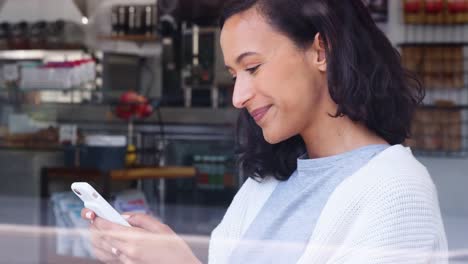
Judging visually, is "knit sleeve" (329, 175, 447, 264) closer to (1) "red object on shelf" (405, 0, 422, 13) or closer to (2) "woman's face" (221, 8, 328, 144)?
(2) "woman's face" (221, 8, 328, 144)

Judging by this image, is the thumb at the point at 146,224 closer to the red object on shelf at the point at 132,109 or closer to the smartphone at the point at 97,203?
the smartphone at the point at 97,203

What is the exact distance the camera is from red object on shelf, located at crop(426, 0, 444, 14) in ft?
12.5

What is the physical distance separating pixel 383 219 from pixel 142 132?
304 cm

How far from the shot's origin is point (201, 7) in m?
4.59

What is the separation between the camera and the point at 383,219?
898 millimetres

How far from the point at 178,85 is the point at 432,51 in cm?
186

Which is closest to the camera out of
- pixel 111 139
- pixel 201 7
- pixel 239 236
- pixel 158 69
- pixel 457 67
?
pixel 239 236

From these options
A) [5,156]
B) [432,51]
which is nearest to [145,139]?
[5,156]

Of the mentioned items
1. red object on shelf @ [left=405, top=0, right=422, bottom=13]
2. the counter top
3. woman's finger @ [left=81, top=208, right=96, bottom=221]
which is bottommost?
the counter top

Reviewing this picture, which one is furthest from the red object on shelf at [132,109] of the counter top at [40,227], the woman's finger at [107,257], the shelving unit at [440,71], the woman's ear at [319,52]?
the woman's ear at [319,52]

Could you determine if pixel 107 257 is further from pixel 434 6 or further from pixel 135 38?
pixel 135 38

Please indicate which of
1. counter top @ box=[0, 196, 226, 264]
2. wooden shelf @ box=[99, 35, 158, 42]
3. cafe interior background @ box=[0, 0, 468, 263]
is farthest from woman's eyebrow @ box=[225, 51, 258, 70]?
wooden shelf @ box=[99, 35, 158, 42]

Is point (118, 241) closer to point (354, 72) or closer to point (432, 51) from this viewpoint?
point (354, 72)

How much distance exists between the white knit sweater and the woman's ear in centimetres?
14
